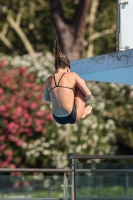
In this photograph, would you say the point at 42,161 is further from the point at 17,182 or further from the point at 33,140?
the point at 17,182

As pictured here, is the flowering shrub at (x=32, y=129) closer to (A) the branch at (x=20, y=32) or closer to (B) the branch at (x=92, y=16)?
(A) the branch at (x=20, y=32)

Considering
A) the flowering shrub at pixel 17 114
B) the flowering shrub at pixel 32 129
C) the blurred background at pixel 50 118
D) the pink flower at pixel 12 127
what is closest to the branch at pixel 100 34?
the blurred background at pixel 50 118

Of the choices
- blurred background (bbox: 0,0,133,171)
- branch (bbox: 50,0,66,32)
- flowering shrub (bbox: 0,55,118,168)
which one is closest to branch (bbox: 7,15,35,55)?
blurred background (bbox: 0,0,133,171)

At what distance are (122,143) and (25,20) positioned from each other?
9.04 meters

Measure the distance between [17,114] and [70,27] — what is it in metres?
4.34

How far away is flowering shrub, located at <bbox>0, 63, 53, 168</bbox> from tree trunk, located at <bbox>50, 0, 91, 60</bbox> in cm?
282

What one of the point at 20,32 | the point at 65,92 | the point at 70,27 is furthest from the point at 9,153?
the point at 65,92

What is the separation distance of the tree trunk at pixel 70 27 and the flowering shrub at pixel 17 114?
2.82 m

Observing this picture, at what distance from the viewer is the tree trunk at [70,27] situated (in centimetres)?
2211

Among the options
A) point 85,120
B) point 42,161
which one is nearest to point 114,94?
point 85,120

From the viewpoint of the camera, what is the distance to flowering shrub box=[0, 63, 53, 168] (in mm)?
19391

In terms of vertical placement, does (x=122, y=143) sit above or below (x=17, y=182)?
above

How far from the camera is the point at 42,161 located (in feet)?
66.2

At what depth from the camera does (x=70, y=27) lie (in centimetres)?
2245
